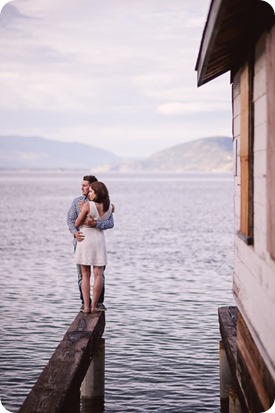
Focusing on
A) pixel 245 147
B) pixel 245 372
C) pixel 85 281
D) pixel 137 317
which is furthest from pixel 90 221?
pixel 137 317

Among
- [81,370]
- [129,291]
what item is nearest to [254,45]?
[81,370]

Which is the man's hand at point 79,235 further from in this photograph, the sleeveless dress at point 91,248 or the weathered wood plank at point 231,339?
the weathered wood plank at point 231,339

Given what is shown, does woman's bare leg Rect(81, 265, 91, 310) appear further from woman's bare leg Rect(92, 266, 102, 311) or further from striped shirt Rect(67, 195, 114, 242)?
striped shirt Rect(67, 195, 114, 242)

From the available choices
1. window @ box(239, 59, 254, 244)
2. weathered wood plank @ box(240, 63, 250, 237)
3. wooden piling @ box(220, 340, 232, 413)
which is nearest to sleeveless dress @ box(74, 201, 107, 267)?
wooden piling @ box(220, 340, 232, 413)

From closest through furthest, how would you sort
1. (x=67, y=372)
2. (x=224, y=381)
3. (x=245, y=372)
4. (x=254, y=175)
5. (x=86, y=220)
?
(x=254, y=175)
(x=245, y=372)
(x=67, y=372)
(x=86, y=220)
(x=224, y=381)

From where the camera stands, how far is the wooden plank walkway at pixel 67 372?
7636 millimetres

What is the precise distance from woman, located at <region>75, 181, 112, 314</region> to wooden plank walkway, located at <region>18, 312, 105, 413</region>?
58cm

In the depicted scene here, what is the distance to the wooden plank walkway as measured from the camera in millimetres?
7636

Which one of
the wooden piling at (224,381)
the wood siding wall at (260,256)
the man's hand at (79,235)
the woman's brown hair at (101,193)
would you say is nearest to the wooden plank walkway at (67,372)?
the man's hand at (79,235)

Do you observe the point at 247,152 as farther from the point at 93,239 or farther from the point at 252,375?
the point at 93,239

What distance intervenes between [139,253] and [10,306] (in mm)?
17133

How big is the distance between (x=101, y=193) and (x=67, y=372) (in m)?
3.07

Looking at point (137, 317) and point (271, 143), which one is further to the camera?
point (137, 317)

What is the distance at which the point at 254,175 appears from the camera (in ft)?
22.3
